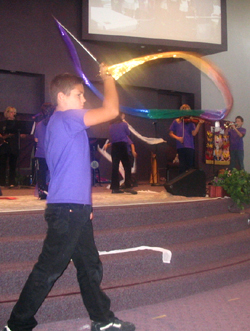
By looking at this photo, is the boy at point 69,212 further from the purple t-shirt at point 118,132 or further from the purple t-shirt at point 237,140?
the purple t-shirt at point 237,140

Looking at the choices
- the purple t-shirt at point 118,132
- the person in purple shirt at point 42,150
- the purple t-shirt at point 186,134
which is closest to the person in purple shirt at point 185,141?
the purple t-shirt at point 186,134

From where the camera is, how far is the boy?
2.41 metres

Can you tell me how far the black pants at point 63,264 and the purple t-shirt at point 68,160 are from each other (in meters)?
0.07

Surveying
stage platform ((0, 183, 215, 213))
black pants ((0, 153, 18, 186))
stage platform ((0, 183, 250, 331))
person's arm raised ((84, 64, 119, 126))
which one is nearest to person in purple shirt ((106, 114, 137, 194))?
stage platform ((0, 183, 215, 213))

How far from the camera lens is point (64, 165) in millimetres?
2508

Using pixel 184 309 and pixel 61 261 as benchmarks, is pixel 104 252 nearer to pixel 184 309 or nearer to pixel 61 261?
pixel 184 309

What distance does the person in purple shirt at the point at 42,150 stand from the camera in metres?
5.98

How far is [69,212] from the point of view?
246 cm

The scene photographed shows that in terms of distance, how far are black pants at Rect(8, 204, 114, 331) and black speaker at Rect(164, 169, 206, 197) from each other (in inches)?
162

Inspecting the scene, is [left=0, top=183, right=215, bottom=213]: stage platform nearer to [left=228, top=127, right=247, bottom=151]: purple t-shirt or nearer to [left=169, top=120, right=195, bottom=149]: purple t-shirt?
[left=169, top=120, right=195, bottom=149]: purple t-shirt

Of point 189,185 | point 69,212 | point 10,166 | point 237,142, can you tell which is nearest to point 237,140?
point 237,142

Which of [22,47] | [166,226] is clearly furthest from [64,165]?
[22,47]

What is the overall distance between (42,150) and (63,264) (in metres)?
3.88

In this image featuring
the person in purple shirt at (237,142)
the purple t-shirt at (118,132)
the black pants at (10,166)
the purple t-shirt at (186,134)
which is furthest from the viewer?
the person in purple shirt at (237,142)
